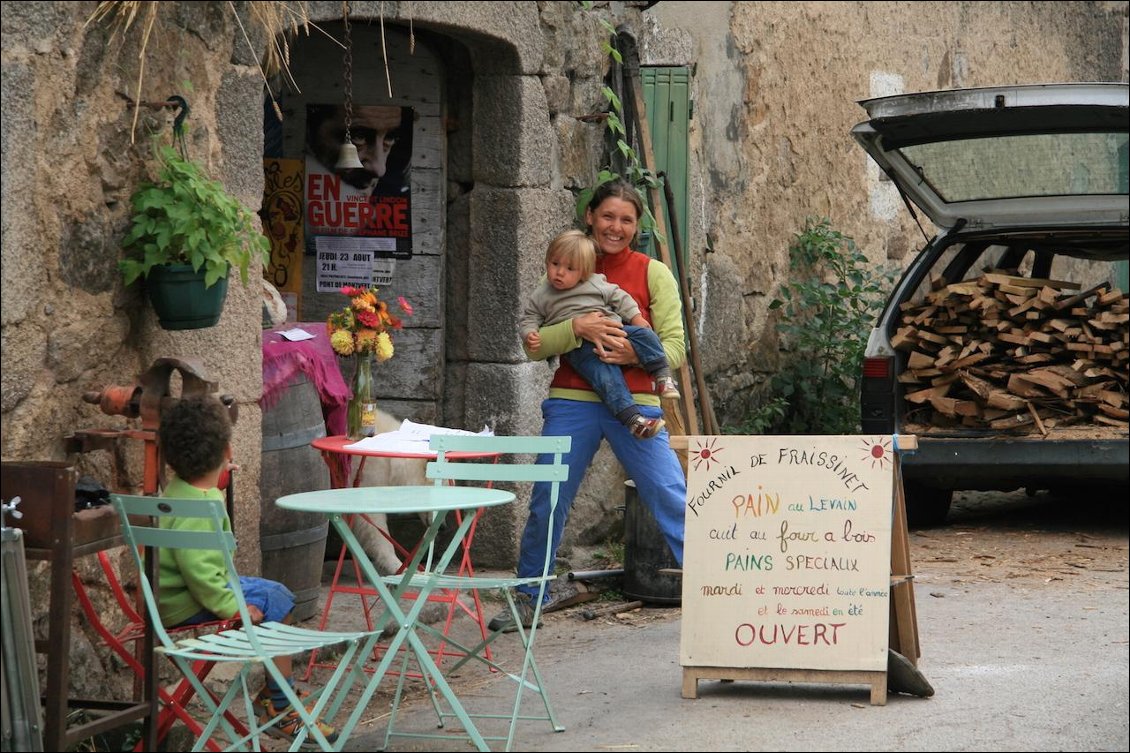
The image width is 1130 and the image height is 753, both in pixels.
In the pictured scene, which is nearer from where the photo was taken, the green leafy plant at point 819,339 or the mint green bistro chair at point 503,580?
the mint green bistro chair at point 503,580

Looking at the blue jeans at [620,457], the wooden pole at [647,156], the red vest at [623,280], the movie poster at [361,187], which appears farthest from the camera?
the wooden pole at [647,156]

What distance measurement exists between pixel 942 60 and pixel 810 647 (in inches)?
325

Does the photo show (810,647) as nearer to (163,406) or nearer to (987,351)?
(163,406)

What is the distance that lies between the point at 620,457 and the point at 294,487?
1.24 metres

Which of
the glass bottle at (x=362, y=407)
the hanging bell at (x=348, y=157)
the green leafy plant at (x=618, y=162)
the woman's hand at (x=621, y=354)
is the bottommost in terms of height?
the glass bottle at (x=362, y=407)

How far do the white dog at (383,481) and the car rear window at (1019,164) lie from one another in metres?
3.13

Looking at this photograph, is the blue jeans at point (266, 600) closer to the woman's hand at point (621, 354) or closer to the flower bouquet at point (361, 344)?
the flower bouquet at point (361, 344)

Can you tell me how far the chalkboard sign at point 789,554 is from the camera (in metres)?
4.66

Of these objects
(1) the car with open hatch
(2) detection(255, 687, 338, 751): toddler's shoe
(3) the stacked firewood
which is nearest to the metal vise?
(2) detection(255, 687, 338, 751): toddler's shoe

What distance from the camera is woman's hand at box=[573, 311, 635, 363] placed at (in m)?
5.74

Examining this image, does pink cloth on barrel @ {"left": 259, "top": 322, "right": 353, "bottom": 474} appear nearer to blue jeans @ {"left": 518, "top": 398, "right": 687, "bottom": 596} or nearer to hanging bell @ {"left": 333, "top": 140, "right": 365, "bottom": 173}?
hanging bell @ {"left": 333, "top": 140, "right": 365, "bottom": 173}

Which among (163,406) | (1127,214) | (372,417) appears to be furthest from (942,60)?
(163,406)

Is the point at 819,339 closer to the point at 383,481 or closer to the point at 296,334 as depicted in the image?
the point at 383,481

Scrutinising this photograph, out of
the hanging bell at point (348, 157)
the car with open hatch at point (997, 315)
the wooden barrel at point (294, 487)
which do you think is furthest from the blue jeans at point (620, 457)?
the car with open hatch at point (997, 315)
